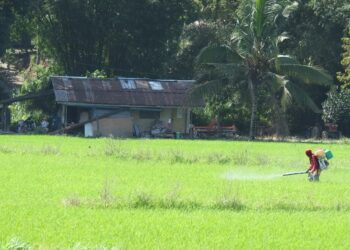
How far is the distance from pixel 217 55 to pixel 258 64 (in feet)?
5.95

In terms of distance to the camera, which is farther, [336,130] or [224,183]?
[336,130]

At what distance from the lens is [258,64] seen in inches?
1270

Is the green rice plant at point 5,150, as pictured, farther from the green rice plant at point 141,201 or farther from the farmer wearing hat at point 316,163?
the green rice plant at point 141,201

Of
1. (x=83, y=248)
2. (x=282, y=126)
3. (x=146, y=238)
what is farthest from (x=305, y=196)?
(x=282, y=126)

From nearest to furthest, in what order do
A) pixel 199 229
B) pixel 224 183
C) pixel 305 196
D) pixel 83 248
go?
pixel 83 248 < pixel 199 229 < pixel 305 196 < pixel 224 183

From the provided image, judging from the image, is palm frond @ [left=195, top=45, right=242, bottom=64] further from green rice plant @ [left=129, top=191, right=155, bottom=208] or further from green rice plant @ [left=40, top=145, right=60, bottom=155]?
green rice plant @ [left=129, top=191, right=155, bottom=208]

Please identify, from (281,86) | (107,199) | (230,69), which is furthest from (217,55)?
(107,199)

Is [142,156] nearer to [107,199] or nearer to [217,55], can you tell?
[107,199]

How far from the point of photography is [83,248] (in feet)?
20.7

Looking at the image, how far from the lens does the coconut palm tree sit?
31.4m

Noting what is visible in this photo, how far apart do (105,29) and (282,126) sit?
10494 millimetres

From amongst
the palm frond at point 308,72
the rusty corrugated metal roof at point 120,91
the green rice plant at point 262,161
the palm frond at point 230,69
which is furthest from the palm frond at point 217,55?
the green rice plant at point 262,161

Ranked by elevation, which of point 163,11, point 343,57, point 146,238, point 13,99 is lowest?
point 146,238

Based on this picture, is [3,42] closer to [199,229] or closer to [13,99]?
[13,99]
